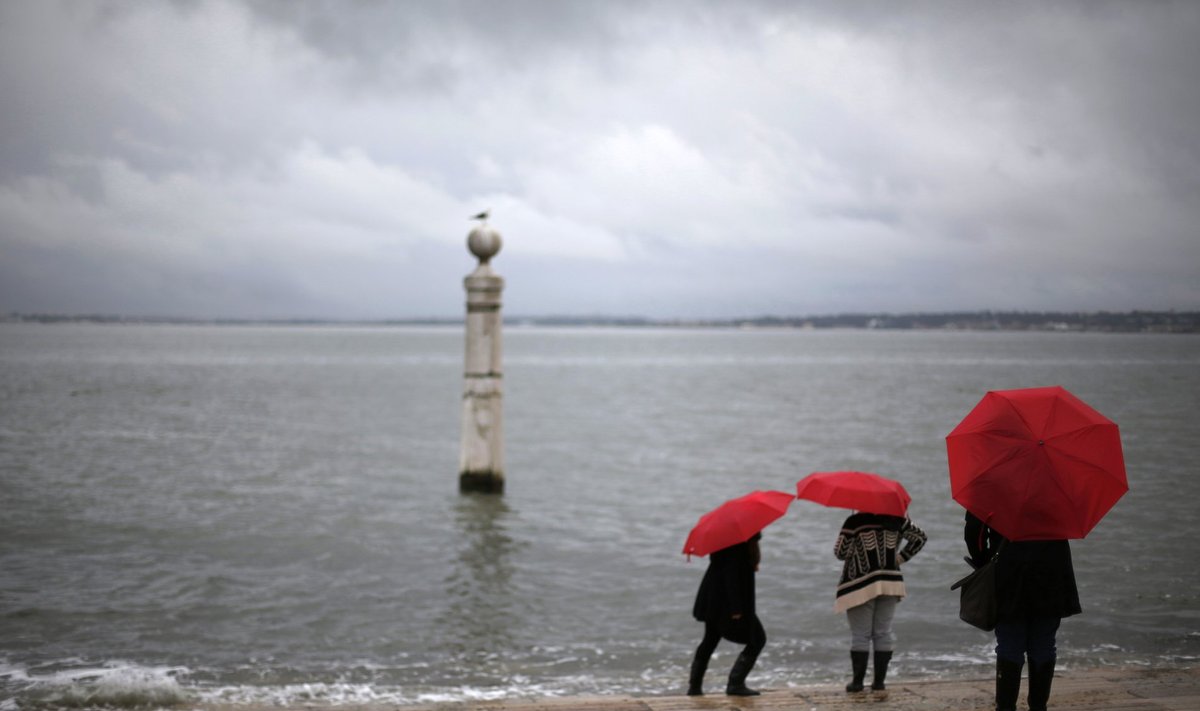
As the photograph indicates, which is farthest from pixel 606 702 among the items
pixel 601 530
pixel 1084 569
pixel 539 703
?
pixel 601 530

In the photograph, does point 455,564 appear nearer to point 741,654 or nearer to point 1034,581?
point 741,654

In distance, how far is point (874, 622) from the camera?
7637mm

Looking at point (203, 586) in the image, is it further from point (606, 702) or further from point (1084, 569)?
point (1084, 569)

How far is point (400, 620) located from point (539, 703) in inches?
238

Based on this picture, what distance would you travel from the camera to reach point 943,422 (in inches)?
1609

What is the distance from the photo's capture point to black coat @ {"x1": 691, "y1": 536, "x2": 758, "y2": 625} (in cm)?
750

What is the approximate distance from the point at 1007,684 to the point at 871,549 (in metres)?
1.70

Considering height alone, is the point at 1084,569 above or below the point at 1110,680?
below

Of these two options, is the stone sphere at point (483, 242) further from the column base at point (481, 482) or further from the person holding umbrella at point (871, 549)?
the person holding umbrella at point (871, 549)

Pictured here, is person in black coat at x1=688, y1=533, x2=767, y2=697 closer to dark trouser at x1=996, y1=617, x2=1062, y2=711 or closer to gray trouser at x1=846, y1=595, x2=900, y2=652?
gray trouser at x1=846, y1=595, x2=900, y2=652

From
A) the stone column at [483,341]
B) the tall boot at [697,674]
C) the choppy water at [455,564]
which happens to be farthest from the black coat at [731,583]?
the stone column at [483,341]

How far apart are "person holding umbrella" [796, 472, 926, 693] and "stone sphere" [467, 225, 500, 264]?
12029 millimetres

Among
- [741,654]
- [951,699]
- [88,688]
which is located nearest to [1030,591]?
[951,699]

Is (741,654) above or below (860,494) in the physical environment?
below
